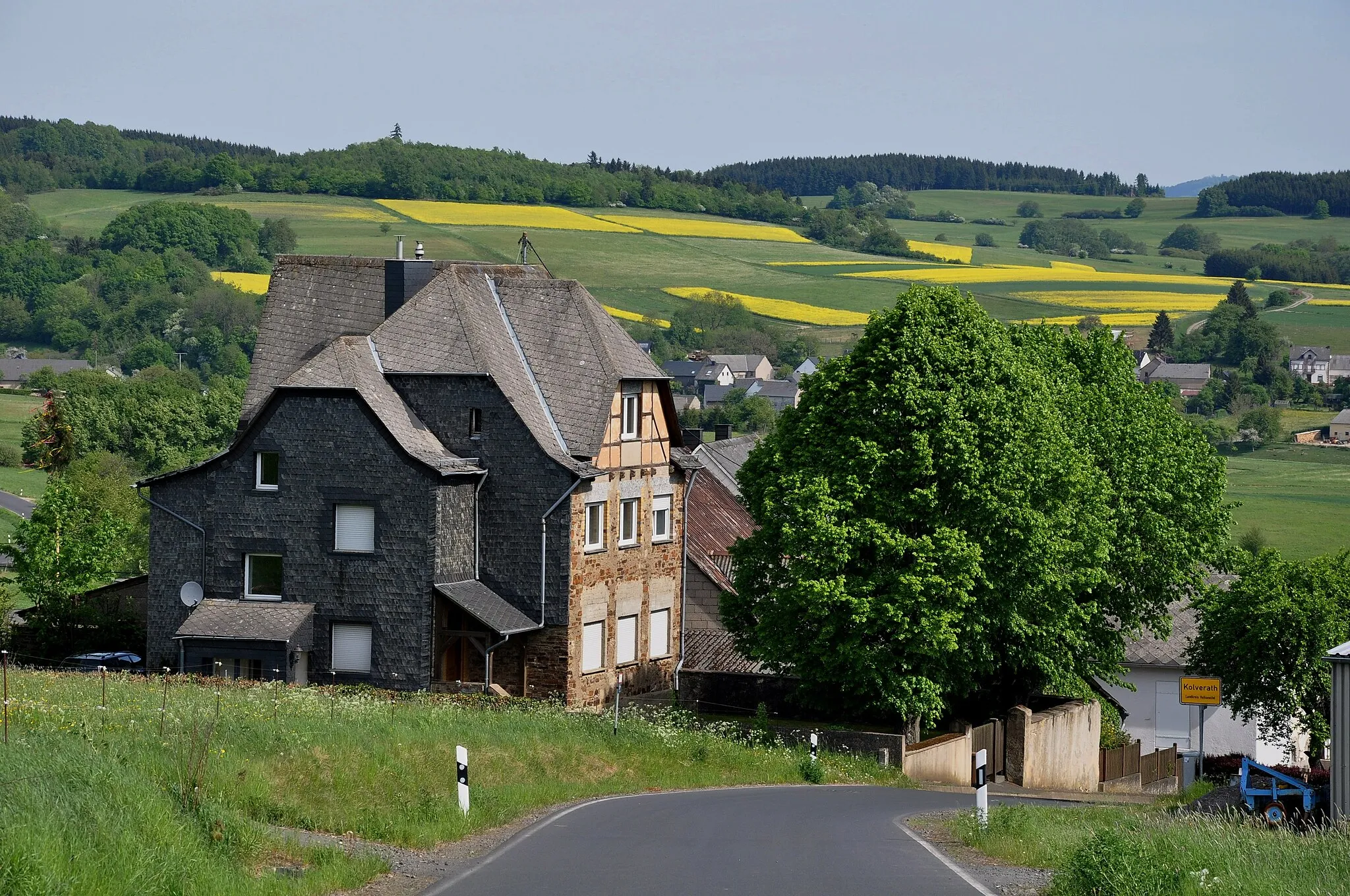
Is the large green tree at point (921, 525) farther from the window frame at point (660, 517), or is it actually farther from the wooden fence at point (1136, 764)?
the window frame at point (660, 517)

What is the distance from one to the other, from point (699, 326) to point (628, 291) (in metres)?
8.50

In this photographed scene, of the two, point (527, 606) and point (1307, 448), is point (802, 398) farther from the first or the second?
point (1307, 448)

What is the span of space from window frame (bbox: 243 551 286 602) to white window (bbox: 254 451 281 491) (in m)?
1.58

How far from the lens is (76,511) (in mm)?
60625

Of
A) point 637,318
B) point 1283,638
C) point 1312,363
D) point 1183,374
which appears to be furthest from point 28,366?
point 1283,638

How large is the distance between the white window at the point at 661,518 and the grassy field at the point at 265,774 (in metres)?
11.5

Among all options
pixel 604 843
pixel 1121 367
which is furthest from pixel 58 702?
pixel 1121 367

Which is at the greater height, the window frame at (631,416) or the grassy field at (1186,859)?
the window frame at (631,416)

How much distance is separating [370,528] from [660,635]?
912cm

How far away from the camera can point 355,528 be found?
4350 centimetres

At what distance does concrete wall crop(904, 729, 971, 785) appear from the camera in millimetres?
39875

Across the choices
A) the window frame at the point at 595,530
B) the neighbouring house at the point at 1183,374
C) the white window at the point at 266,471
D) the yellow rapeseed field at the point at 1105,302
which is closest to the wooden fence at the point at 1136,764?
the window frame at the point at 595,530

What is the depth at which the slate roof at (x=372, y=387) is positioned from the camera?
43.1 metres

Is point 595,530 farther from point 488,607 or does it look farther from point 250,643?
point 250,643
